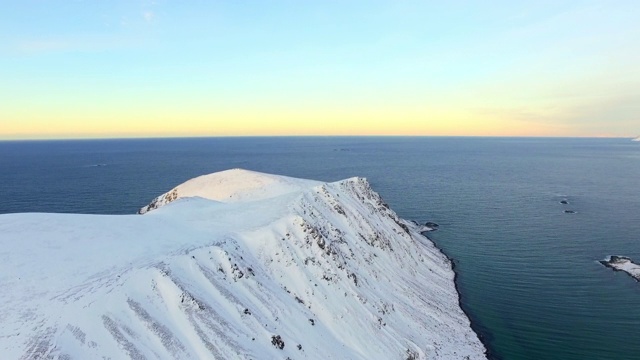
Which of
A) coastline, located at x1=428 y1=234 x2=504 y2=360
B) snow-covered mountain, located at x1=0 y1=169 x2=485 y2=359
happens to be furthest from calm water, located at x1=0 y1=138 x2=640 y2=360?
snow-covered mountain, located at x1=0 y1=169 x2=485 y2=359

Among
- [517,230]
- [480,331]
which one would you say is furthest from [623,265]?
[480,331]

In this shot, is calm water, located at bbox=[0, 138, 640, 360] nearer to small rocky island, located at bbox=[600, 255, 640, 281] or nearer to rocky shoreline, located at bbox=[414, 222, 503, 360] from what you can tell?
rocky shoreline, located at bbox=[414, 222, 503, 360]

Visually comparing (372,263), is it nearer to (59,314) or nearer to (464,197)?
(59,314)

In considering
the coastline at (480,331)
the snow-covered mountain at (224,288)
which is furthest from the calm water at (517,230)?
the snow-covered mountain at (224,288)

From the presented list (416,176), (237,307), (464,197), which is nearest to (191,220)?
(237,307)

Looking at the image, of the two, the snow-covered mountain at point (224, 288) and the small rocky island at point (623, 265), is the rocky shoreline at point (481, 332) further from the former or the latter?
the small rocky island at point (623, 265)
